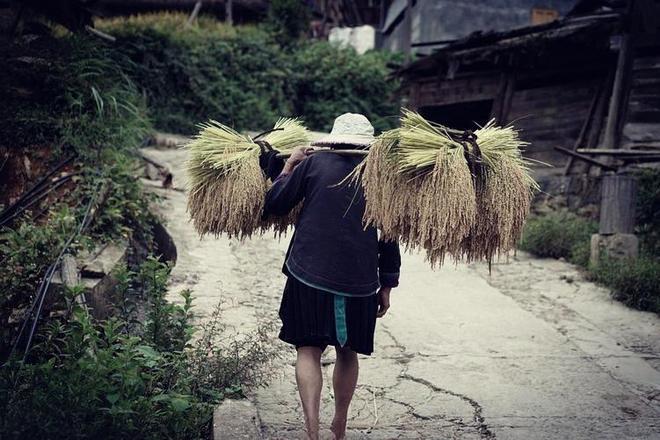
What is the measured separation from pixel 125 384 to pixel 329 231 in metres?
1.08

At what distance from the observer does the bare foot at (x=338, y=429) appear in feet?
10.8

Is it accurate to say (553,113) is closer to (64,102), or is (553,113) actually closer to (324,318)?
(64,102)

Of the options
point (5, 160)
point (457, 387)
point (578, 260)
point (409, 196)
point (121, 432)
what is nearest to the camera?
point (121, 432)

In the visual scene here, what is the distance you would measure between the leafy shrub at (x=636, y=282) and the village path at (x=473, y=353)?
0.46 feet

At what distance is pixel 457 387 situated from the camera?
4309 mm

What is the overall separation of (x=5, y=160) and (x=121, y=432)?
365 cm

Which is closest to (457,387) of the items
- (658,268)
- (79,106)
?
(658,268)

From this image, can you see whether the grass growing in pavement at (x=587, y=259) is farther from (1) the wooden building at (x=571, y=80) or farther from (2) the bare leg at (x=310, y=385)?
(2) the bare leg at (x=310, y=385)

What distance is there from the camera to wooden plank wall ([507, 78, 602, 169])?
10.5 m

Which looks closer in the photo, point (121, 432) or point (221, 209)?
point (121, 432)

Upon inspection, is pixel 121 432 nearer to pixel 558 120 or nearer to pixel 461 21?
pixel 558 120

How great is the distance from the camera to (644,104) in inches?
365

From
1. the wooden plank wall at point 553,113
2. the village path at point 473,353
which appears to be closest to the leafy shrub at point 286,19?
the wooden plank wall at point 553,113

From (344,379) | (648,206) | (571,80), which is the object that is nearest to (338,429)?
(344,379)
